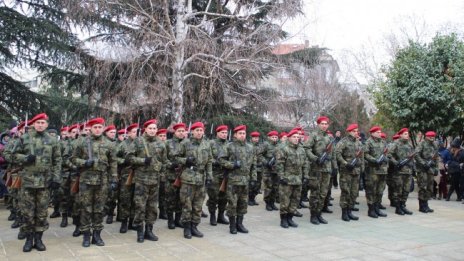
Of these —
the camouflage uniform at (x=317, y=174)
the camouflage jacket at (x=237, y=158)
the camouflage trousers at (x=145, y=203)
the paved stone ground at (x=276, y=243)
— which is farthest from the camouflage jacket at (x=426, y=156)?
the camouflage trousers at (x=145, y=203)

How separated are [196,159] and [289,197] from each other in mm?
2121

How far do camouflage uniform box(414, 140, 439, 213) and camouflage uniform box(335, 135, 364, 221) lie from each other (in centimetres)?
205

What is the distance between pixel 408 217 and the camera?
10.1 meters

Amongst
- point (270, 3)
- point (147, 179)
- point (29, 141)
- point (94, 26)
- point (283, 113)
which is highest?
point (270, 3)

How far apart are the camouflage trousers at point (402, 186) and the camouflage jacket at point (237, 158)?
4189mm

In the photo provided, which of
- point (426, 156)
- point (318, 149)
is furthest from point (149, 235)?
point (426, 156)

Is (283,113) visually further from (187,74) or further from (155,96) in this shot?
(155,96)

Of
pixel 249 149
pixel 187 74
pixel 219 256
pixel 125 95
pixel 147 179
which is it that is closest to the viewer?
pixel 219 256

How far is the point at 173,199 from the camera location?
8.67m

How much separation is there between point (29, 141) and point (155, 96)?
7459mm

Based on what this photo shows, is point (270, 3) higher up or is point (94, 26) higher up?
point (270, 3)

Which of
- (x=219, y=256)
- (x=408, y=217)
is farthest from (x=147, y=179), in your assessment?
(x=408, y=217)

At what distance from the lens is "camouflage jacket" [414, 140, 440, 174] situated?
10.7 metres

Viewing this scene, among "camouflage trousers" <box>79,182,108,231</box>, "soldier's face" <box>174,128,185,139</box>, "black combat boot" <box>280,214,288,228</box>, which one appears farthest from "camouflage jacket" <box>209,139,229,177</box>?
"camouflage trousers" <box>79,182,108,231</box>
